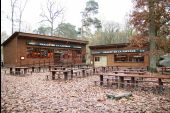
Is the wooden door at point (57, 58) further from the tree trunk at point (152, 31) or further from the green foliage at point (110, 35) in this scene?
the green foliage at point (110, 35)

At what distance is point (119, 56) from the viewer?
27.3m

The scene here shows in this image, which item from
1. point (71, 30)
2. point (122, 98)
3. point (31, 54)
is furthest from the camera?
point (71, 30)

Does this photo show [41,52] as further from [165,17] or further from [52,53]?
[165,17]

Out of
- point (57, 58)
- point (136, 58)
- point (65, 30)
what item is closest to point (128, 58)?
point (136, 58)

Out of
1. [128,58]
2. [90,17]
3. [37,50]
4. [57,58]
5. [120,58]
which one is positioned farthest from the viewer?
[90,17]

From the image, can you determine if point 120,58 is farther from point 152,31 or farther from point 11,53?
point 11,53

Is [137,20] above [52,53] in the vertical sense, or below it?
above

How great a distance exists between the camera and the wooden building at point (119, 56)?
2521cm

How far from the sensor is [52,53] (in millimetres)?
28062

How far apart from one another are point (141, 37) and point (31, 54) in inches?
570

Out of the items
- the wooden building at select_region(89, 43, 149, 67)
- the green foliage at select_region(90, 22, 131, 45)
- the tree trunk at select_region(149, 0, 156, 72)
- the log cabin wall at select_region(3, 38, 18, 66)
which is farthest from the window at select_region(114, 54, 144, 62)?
the green foliage at select_region(90, 22, 131, 45)

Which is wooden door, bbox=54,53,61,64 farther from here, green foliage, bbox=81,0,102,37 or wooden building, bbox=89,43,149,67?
green foliage, bbox=81,0,102,37

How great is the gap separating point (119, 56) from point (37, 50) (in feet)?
36.1

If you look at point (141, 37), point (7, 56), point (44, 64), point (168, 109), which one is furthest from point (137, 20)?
point (7, 56)
